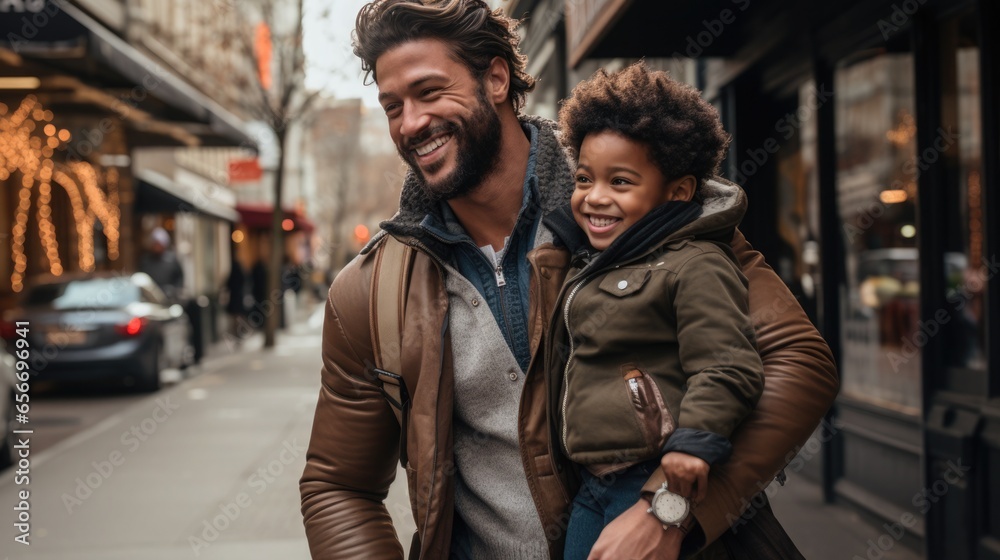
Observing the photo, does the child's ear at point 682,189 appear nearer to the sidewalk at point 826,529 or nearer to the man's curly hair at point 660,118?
the man's curly hair at point 660,118

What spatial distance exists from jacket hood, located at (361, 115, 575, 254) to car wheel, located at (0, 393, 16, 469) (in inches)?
318

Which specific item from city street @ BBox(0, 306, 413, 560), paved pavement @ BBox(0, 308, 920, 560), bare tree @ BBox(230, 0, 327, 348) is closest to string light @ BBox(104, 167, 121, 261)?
bare tree @ BBox(230, 0, 327, 348)

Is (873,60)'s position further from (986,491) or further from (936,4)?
(986,491)

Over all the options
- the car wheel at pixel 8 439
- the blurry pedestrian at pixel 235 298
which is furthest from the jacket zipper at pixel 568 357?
the blurry pedestrian at pixel 235 298

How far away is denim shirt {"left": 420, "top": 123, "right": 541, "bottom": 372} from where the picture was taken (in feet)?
7.20

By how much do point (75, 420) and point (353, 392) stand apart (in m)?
11.0

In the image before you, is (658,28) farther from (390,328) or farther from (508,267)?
(390,328)

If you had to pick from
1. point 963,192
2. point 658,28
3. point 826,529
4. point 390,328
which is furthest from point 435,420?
point 826,529

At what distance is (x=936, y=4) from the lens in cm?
575

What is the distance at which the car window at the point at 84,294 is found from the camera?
1406cm

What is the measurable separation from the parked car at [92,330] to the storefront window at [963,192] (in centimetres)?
1098

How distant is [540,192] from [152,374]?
1324cm

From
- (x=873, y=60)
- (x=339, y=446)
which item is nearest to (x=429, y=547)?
(x=339, y=446)

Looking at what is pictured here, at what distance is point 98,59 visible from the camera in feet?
46.3
